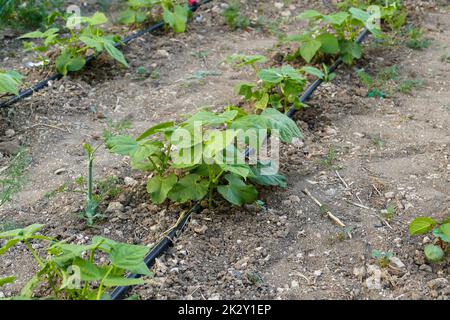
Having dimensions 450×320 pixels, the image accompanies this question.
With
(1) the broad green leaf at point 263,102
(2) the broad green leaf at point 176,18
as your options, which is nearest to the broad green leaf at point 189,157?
(1) the broad green leaf at point 263,102

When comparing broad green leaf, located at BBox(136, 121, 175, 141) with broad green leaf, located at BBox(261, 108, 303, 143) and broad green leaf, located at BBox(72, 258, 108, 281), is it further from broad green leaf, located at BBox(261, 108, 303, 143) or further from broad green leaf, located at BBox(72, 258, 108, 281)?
broad green leaf, located at BBox(72, 258, 108, 281)

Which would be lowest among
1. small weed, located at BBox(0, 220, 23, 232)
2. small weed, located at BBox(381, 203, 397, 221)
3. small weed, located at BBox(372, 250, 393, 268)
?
small weed, located at BBox(381, 203, 397, 221)

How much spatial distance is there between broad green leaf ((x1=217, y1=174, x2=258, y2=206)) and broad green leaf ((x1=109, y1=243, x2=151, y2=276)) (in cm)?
67

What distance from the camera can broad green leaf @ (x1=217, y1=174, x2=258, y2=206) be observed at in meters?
2.90

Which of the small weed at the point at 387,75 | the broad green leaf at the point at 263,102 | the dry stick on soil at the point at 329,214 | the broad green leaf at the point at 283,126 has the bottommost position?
the small weed at the point at 387,75

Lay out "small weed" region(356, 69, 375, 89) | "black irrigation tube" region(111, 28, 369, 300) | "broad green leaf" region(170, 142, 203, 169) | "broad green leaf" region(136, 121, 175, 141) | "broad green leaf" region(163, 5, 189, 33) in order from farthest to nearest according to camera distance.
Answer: "broad green leaf" region(163, 5, 189, 33) → "small weed" region(356, 69, 375, 89) → "broad green leaf" region(136, 121, 175, 141) → "broad green leaf" region(170, 142, 203, 169) → "black irrigation tube" region(111, 28, 369, 300)

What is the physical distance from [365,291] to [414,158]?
3.60ft

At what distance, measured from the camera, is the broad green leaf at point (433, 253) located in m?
2.59

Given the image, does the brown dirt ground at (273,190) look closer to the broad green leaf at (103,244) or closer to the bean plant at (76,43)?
the bean plant at (76,43)

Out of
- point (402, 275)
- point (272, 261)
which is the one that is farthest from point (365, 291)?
point (272, 261)

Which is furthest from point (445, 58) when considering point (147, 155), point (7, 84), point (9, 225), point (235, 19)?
point (9, 225)

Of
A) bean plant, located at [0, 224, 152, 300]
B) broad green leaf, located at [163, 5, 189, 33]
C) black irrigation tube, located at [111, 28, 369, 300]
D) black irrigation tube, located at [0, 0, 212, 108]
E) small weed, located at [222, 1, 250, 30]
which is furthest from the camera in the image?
small weed, located at [222, 1, 250, 30]

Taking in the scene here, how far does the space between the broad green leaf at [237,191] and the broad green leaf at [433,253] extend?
76cm

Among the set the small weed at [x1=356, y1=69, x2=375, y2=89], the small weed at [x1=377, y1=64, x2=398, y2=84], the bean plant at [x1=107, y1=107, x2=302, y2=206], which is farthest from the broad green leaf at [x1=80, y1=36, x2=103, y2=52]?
the small weed at [x1=377, y1=64, x2=398, y2=84]
